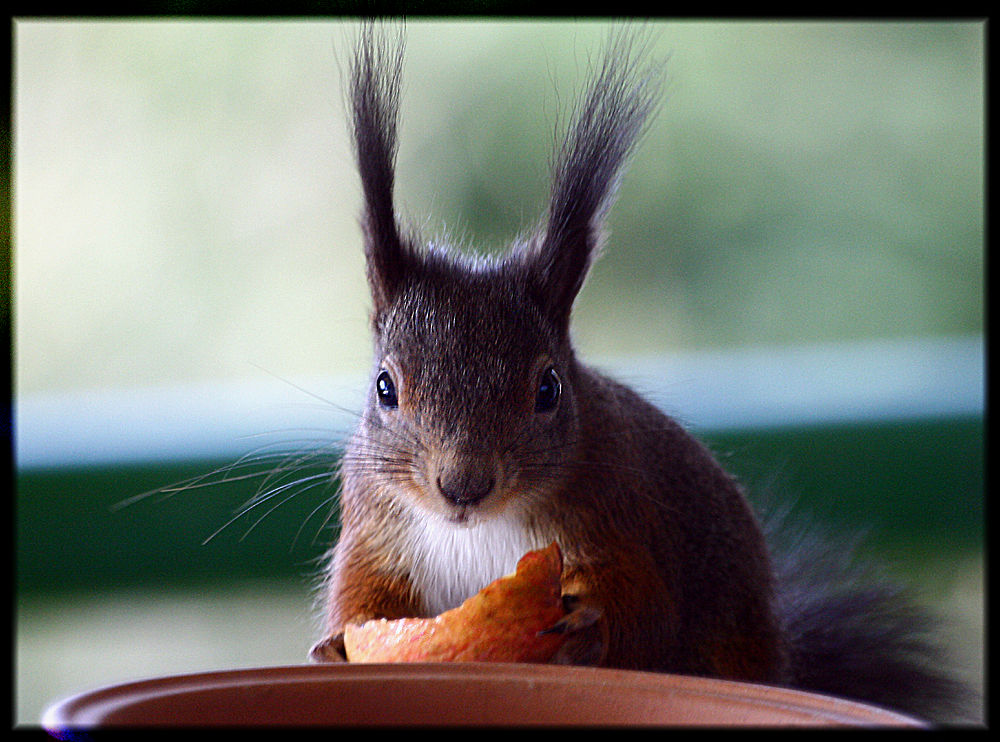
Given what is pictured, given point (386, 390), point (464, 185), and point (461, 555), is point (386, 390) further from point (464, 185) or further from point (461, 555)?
point (464, 185)

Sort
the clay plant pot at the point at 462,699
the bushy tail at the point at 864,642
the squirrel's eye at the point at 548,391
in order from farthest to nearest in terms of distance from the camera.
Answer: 1. the bushy tail at the point at 864,642
2. the squirrel's eye at the point at 548,391
3. the clay plant pot at the point at 462,699

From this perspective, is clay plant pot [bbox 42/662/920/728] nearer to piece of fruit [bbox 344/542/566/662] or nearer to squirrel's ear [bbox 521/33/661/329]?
→ piece of fruit [bbox 344/542/566/662]

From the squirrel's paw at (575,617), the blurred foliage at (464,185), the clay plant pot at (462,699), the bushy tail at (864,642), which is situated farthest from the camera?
the blurred foliage at (464,185)

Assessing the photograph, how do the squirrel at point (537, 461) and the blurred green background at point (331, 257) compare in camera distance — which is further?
the blurred green background at point (331, 257)

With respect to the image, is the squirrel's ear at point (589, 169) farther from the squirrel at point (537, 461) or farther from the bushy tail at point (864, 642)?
the bushy tail at point (864, 642)

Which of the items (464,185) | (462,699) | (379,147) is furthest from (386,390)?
(464,185)

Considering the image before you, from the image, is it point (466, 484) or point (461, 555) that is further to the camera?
point (461, 555)

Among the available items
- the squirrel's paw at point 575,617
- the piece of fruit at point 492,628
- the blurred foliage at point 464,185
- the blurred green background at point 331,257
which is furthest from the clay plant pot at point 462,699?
the blurred foliage at point 464,185
